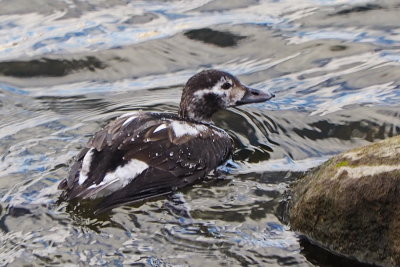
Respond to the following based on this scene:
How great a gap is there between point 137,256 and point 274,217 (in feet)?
3.99

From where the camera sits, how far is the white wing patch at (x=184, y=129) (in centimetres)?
787

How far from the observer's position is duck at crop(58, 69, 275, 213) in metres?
7.11

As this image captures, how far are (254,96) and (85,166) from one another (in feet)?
7.79

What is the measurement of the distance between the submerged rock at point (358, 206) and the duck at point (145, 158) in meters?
1.46

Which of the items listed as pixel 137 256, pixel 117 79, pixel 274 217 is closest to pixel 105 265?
pixel 137 256

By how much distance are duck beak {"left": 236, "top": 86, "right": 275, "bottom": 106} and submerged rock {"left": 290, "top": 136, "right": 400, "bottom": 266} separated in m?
2.51

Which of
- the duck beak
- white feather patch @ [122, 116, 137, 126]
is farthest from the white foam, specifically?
the duck beak

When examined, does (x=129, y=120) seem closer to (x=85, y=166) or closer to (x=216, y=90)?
(x=85, y=166)

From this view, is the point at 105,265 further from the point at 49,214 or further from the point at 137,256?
the point at 49,214

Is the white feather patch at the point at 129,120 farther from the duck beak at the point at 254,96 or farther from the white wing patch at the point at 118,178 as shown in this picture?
the duck beak at the point at 254,96

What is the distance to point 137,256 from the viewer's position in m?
6.11

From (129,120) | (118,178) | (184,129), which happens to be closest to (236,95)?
(184,129)

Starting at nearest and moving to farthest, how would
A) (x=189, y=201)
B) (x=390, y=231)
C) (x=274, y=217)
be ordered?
(x=390, y=231)
(x=274, y=217)
(x=189, y=201)

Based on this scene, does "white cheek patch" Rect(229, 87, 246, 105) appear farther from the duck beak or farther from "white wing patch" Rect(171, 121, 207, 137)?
"white wing patch" Rect(171, 121, 207, 137)
